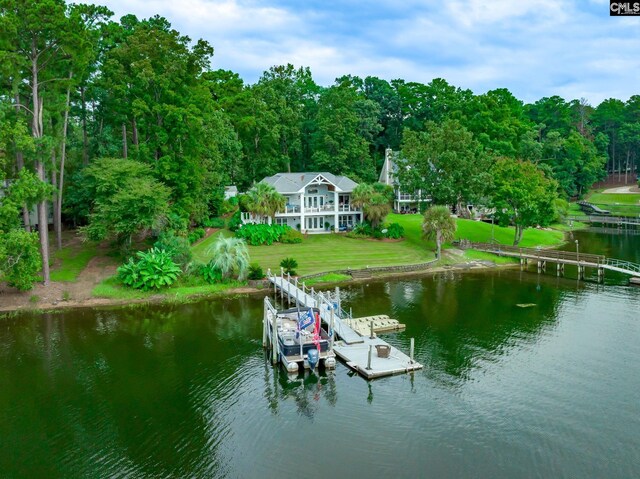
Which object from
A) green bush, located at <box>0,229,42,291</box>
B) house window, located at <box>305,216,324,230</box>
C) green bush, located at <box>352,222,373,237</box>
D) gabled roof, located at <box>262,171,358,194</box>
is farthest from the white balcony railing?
green bush, located at <box>0,229,42,291</box>

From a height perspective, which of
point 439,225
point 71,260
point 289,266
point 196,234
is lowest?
point 289,266

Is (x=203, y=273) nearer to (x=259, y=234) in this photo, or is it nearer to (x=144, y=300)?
(x=144, y=300)

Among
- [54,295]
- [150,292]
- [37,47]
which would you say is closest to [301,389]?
[150,292]

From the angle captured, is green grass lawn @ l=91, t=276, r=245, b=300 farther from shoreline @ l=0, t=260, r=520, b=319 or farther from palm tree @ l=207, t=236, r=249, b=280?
palm tree @ l=207, t=236, r=249, b=280

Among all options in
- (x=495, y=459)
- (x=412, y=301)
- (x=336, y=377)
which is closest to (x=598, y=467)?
(x=495, y=459)

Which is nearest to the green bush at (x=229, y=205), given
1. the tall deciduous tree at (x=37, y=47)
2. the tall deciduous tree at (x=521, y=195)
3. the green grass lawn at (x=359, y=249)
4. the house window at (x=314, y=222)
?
the green grass lawn at (x=359, y=249)

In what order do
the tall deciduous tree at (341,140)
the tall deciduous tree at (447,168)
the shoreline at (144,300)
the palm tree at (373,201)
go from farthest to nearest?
the tall deciduous tree at (341,140) < the palm tree at (373,201) < the tall deciduous tree at (447,168) < the shoreline at (144,300)

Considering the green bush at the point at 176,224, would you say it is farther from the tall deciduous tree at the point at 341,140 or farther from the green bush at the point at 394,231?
the tall deciduous tree at the point at 341,140
